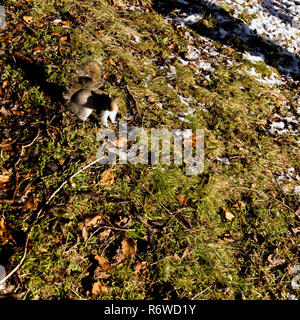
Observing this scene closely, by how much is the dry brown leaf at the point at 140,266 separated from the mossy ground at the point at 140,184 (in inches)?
1.1

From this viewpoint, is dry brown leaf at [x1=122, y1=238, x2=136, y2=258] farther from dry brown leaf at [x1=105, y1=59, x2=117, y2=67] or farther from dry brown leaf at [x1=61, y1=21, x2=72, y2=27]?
dry brown leaf at [x1=61, y1=21, x2=72, y2=27]

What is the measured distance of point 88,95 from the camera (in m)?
2.28

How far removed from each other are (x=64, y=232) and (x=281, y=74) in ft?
15.9

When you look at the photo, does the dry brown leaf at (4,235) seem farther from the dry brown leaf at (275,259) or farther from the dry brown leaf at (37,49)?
the dry brown leaf at (275,259)

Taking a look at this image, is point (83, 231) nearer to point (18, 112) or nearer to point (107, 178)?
point (107, 178)

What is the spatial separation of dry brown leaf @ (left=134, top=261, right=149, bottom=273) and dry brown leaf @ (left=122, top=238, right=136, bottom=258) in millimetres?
90

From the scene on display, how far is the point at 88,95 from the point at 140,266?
1691 millimetres

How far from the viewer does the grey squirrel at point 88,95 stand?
227 centimetres

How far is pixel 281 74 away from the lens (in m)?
4.54

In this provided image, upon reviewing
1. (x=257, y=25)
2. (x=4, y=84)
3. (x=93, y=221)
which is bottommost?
(x=93, y=221)

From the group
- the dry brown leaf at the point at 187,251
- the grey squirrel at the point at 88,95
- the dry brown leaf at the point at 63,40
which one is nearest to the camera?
the dry brown leaf at the point at 187,251

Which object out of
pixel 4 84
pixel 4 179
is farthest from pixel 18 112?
pixel 4 179

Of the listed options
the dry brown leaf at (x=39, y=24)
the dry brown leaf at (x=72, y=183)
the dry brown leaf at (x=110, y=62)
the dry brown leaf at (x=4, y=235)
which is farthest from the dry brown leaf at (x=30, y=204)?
the dry brown leaf at (x=39, y=24)

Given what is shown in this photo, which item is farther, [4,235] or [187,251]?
[187,251]
